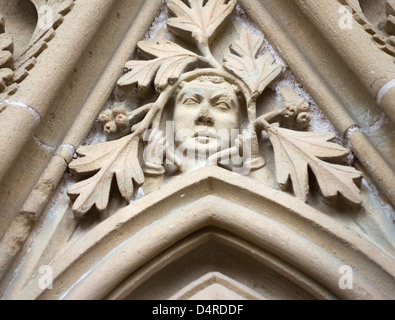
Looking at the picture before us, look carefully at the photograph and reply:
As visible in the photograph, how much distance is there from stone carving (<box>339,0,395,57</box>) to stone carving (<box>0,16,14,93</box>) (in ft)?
3.99

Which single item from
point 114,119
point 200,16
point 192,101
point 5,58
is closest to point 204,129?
point 192,101

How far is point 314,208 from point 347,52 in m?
0.60

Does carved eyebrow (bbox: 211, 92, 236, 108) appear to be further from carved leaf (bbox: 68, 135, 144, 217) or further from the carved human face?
carved leaf (bbox: 68, 135, 144, 217)

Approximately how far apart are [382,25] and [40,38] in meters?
1.26

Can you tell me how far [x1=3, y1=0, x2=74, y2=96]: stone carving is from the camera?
1977mm

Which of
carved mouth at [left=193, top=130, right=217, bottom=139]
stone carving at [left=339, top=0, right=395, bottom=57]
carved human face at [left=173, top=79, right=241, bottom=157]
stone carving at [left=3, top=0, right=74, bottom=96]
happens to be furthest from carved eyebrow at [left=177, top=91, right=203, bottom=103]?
stone carving at [left=339, top=0, right=395, bottom=57]

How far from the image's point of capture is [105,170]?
1862mm

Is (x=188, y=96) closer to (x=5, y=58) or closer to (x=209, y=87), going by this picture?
(x=209, y=87)

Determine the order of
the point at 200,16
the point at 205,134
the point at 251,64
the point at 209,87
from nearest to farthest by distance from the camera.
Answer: the point at 205,134 < the point at 209,87 < the point at 251,64 < the point at 200,16

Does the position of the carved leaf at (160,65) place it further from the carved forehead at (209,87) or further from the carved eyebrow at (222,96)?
the carved eyebrow at (222,96)
